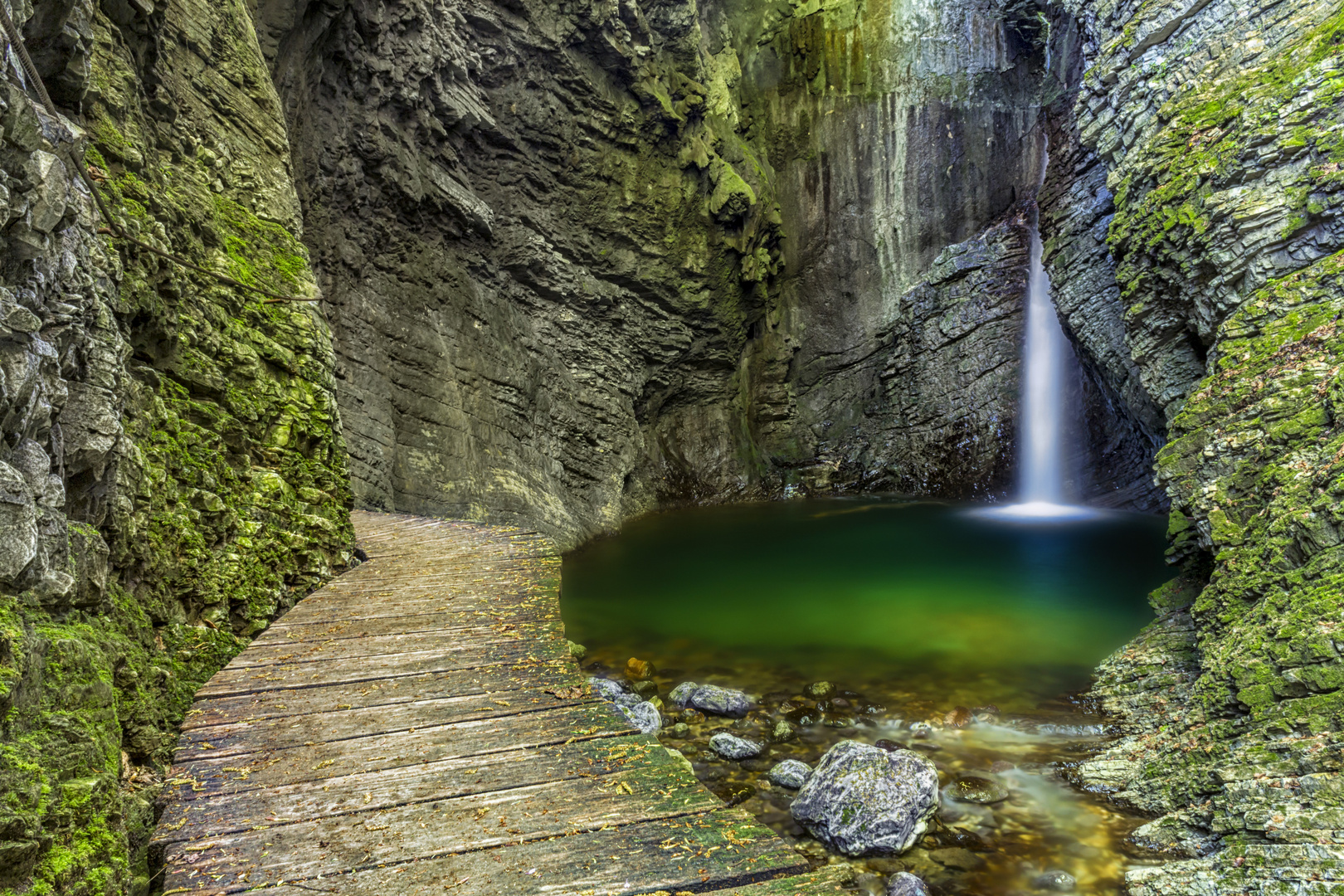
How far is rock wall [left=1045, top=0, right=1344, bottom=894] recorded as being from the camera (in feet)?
16.5

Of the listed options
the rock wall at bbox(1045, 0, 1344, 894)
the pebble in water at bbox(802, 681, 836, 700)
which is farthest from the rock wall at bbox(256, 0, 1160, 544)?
the rock wall at bbox(1045, 0, 1344, 894)

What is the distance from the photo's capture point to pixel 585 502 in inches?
733

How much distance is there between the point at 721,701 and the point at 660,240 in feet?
53.0

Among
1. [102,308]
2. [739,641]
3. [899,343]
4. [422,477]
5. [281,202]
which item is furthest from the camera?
[899,343]

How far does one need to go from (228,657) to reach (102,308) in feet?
6.22

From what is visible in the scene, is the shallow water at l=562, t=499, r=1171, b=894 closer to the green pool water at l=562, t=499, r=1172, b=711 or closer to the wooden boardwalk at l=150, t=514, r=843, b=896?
the green pool water at l=562, t=499, r=1172, b=711

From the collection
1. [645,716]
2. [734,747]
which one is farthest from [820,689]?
[645,716]

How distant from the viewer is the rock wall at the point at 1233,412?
16.5 feet

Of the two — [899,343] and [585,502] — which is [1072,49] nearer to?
[899,343]

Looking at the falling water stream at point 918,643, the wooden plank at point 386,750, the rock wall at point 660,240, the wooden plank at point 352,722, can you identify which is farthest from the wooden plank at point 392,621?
the rock wall at point 660,240

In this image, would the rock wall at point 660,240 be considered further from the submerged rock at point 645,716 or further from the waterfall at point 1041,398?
the submerged rock at point 645,716

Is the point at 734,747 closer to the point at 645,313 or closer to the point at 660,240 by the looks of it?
the point at 645,313

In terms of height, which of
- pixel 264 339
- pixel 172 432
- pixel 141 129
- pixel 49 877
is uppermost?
pixel 141 129

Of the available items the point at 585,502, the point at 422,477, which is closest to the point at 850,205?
the point at 585,502
